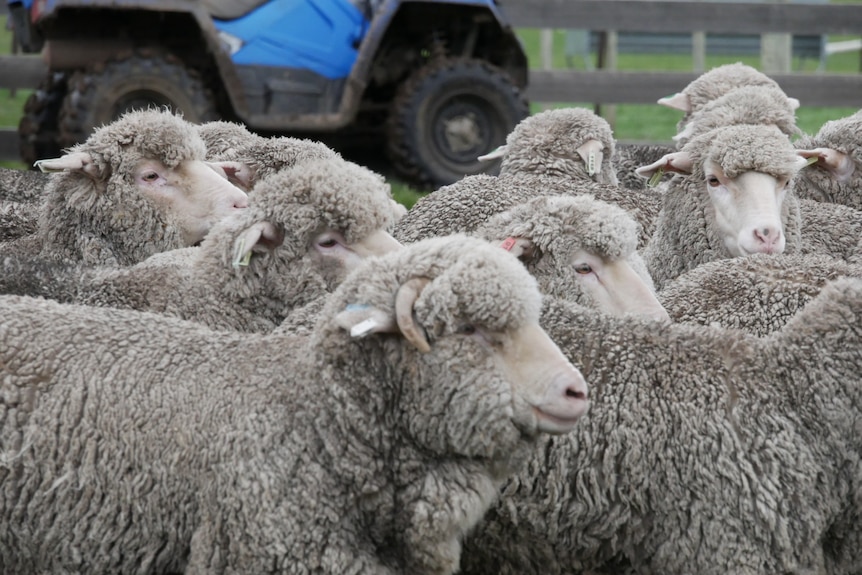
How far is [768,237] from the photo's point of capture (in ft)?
17.5

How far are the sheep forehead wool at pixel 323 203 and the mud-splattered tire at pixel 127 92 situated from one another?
534 centimetres

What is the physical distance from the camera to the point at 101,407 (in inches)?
136

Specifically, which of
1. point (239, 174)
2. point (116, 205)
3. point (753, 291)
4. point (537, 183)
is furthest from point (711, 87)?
point (116, 205)

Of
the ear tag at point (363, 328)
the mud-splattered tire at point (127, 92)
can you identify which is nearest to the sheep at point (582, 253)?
the ear tag at point (363, 328)

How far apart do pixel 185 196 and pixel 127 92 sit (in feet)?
15.3

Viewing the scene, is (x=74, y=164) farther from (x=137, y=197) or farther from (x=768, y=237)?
(x=768, y=237)

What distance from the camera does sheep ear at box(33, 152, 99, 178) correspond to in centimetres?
528

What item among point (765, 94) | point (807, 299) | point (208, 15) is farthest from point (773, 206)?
point (208, 15)

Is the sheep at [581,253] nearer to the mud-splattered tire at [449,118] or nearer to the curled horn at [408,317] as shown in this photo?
the curled horn at [408,317]

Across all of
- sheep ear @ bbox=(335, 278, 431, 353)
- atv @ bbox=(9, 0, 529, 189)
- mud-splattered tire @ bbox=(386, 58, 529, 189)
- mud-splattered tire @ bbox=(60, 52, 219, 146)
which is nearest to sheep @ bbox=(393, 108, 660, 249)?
sheep ear @ bbox=(335, 278, 431, 353)

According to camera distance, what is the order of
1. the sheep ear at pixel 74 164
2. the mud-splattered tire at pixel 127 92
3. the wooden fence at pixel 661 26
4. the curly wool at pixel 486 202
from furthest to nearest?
the wooden fence at pixel 661 26 < the mud-splattered tire at pixel 127 92 < the curly wool at pixel 486 202 < the sheep ear at pixel 74 164

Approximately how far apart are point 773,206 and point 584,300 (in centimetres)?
128

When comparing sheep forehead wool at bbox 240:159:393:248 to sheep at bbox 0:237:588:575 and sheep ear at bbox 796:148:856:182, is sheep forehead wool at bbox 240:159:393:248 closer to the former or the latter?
sheep at bbox 0:237:588:575

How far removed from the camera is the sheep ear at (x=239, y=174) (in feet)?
19.8
